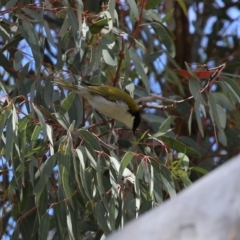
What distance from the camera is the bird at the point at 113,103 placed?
341cm

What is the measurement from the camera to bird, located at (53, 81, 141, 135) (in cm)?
341

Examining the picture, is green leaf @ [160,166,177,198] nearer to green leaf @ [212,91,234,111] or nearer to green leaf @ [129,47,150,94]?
green leaf @ [129,47,150,94]

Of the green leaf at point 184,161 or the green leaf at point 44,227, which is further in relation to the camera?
the green leaf at point 184,161

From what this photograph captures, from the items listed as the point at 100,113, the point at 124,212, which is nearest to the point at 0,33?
the point at 100,113

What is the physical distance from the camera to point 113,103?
3.53 meters

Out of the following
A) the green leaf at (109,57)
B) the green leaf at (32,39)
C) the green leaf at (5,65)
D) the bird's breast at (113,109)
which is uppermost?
the green leaf at (32,39)

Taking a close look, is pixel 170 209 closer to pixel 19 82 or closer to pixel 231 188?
pixel 231 188

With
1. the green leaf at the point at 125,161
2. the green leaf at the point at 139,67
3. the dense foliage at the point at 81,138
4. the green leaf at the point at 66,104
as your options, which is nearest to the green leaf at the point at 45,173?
the dense foliage at the point at 81,138

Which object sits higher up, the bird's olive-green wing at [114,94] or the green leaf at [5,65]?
the green leaf at [5,65]

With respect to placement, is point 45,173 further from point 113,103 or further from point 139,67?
point 113,103

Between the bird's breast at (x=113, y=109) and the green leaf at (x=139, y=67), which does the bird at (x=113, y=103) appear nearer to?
the bird's breast at (x=113, y=109)

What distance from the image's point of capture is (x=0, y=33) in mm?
3199

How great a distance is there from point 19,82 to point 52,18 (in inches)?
59.6

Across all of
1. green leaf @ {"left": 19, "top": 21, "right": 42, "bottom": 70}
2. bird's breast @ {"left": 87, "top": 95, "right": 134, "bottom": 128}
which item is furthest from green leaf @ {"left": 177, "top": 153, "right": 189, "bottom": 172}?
green leaf @ {"left": 19, "top": 21, "right": 42, "bottom": 70}
